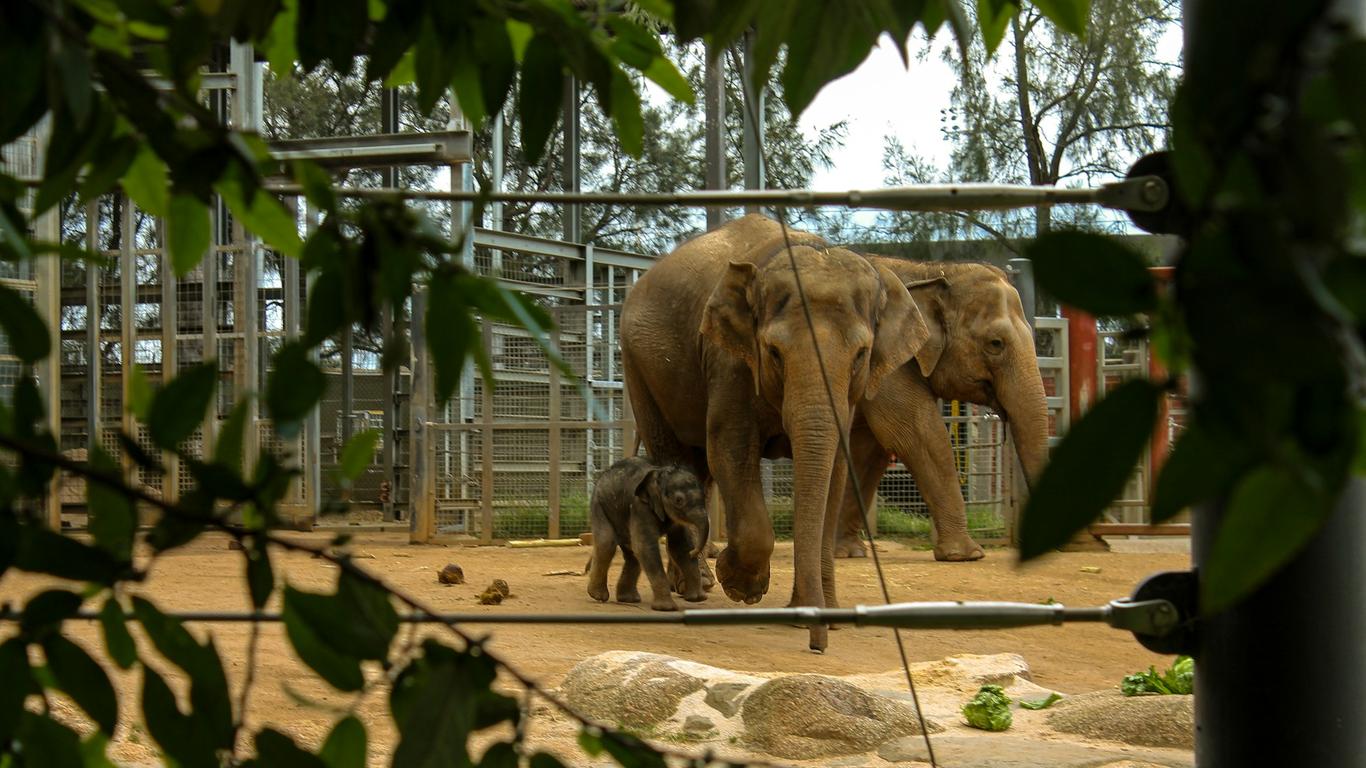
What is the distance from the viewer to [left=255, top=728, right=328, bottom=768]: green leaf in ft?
2.30

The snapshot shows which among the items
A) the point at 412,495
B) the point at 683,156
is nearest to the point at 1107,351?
the point at 412,495

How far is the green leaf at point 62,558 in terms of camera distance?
0.68 meters

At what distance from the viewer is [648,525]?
732 cm

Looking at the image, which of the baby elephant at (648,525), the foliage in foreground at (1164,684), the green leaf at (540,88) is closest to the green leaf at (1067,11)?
the green leaf at (540,88)

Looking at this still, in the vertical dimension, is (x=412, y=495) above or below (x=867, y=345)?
below

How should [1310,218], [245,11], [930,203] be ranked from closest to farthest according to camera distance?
[1310,218]
[245,11]
[930,203]

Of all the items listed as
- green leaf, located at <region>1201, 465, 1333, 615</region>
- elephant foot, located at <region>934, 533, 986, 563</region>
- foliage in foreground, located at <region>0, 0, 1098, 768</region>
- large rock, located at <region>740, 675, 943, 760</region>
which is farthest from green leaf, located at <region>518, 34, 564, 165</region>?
elephant foot, located at <region>934, 533, 986, 563</region>

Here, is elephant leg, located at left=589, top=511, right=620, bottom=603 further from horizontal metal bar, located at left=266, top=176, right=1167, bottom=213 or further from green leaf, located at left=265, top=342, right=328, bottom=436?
green leaf, located at left=265, top=342, right=328, bottom=436

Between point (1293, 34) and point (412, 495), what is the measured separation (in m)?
12.5

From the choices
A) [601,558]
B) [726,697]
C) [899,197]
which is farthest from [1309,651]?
[601,558]

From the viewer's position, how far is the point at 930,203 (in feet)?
4.50

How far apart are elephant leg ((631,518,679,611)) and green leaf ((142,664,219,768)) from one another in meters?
6.41

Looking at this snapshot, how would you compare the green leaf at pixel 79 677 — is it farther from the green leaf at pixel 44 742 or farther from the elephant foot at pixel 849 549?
the elephant foot at pixel 849 549

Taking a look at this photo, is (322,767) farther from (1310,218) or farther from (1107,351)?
(1107,351)
